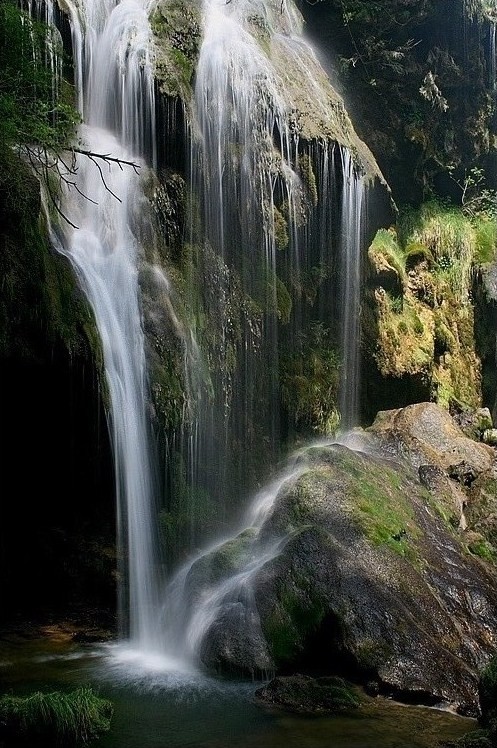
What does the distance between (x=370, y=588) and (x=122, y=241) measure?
17.9ft

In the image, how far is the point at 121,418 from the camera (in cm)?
866

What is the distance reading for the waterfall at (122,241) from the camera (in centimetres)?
866

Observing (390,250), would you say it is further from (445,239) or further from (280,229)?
(280,229)

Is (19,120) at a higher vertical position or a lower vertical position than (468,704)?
higher

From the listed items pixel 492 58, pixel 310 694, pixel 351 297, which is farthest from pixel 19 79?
pixel 492 58

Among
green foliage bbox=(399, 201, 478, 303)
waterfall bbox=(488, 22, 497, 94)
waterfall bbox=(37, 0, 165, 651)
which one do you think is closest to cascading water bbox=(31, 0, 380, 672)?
waterfall bbox=(37, 0, 165, 651)

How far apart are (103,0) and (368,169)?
549 centimetres

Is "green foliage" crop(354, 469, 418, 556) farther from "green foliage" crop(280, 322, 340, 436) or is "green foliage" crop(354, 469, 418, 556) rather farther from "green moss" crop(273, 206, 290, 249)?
"green moss" crop(273, 206, 290, 249)

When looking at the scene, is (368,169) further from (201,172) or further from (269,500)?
(269,500)

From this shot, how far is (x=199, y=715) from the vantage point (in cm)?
584

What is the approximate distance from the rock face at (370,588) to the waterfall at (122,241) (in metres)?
1.53

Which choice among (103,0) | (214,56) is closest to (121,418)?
(214,56)

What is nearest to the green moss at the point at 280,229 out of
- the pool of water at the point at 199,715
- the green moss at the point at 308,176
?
the green moss at the point at 308,176

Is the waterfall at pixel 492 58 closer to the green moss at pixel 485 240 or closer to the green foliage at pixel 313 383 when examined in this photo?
the green moss at pixel 485 240
